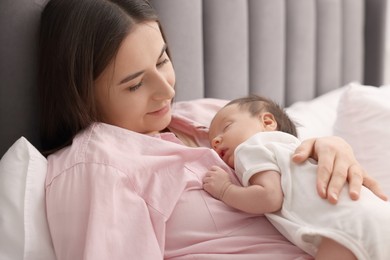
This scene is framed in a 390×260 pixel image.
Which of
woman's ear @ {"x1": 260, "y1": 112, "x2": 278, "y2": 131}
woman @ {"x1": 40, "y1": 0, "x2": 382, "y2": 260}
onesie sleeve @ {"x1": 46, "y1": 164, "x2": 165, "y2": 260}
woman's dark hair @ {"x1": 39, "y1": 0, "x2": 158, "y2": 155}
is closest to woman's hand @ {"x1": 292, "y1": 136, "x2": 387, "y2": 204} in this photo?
woman @ {"x1": 40, "y1": 0, "x2": 382, "y2": 260}

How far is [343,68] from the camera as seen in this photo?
2.04 m

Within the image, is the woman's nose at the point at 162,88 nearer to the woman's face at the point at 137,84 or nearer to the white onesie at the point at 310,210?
the woman's face at the point at 137,84

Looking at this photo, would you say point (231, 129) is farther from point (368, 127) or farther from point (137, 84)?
point (368, 127)

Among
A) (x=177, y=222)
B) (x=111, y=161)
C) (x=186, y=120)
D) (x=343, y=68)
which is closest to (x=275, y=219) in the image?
(x=177, y=222)

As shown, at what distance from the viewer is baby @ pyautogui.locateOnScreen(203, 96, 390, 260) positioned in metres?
0.76

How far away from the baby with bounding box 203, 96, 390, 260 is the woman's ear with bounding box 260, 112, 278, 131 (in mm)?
13

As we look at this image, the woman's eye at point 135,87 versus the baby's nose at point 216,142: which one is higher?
the woman's eye at point 135,87

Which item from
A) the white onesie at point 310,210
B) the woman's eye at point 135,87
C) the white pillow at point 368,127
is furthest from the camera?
the white pillow at point 368,127

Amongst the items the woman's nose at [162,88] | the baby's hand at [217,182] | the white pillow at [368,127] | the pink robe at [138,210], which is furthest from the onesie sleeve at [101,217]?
the white pillow at [368,127]

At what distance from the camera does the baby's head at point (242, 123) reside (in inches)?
39.1

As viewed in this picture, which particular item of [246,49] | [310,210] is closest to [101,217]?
[310,210]

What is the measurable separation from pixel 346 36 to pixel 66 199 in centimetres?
147

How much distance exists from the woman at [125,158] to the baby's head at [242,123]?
0.06m

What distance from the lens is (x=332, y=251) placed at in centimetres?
77
